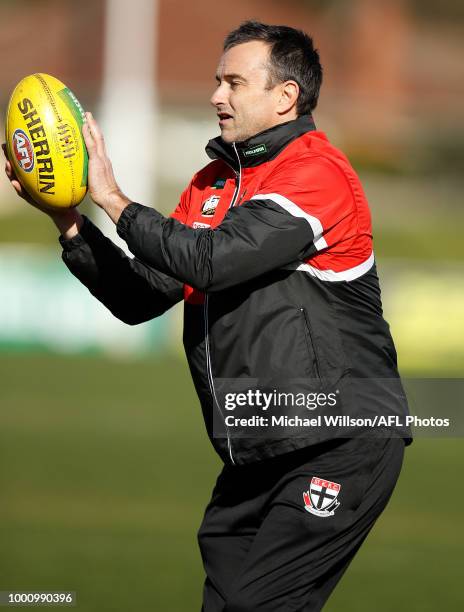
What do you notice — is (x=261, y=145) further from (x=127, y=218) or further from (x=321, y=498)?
(x=321, y=498)

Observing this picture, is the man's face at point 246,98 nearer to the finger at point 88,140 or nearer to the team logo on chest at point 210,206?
the team logo on chest at point 210,206

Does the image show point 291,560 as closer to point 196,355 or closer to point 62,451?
point 196,355

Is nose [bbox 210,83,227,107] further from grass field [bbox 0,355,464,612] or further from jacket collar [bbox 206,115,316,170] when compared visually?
grass field [bbox 0,355,464,612]

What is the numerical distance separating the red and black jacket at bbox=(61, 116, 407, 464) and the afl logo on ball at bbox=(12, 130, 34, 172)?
0.54 m

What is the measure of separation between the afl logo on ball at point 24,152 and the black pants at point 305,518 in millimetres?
1223

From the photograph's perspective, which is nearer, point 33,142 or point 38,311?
point 33,142

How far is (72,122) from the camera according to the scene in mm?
3693

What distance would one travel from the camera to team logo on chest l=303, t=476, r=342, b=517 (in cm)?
326

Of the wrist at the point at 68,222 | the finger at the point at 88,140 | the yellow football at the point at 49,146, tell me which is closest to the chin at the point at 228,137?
the finger at the point at 88,140

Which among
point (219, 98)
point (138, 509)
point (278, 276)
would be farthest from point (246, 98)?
Result: point (138, 509)

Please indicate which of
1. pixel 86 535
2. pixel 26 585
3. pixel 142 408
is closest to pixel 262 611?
pixel 26 585

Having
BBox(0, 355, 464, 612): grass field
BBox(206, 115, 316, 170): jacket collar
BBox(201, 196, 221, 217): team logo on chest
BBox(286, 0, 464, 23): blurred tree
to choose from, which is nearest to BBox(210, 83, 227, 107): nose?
BBox(206, 115, 316, 170): jacket collar

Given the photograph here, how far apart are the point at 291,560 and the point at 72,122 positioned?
159 cm

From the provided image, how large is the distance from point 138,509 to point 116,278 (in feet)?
9.31
